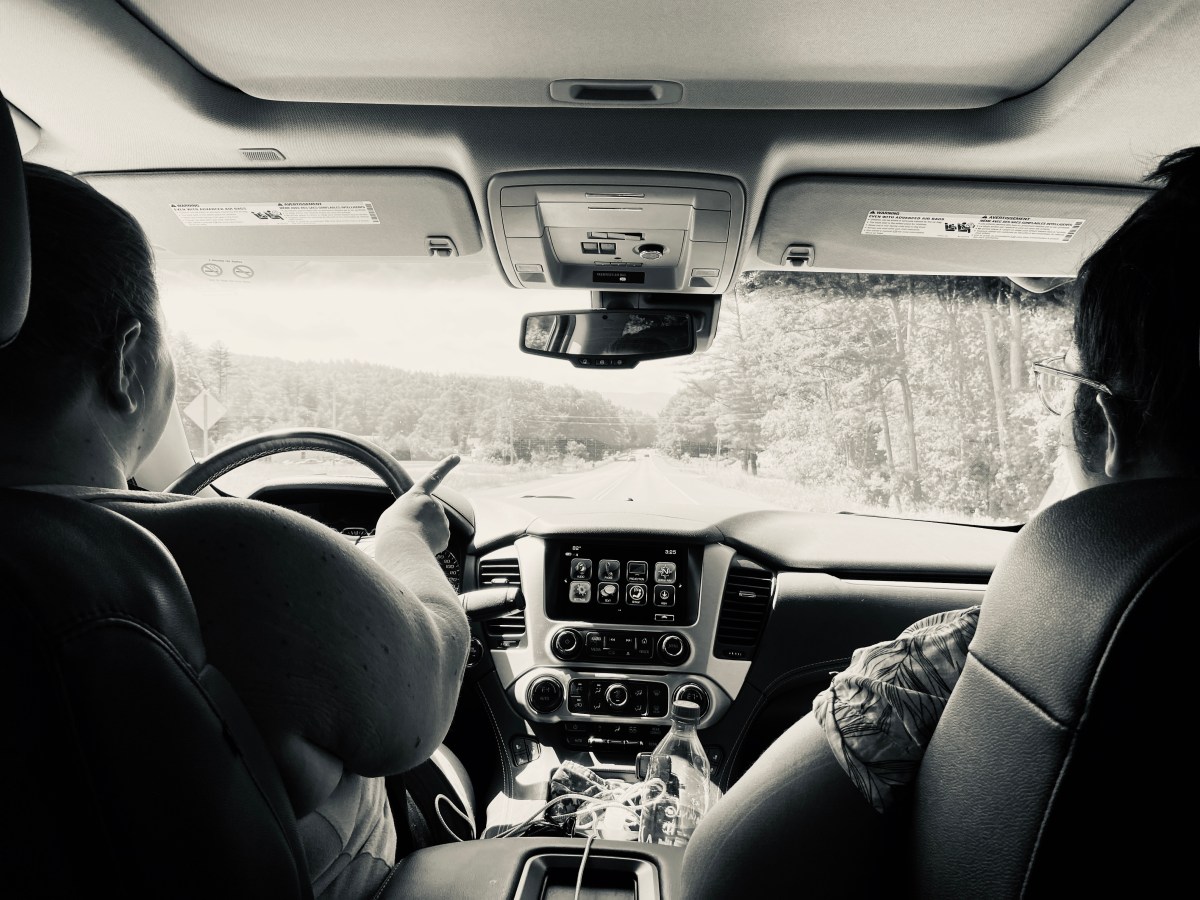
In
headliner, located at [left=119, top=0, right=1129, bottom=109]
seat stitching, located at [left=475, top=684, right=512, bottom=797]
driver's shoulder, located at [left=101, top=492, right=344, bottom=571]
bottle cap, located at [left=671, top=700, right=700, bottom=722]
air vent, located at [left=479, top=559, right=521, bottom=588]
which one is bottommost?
seat stitching, located at [left=475, top=684, right=512, bottom=797]

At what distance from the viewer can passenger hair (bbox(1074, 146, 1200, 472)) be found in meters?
1.00

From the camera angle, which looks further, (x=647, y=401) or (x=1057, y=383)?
(x=647, y=401)

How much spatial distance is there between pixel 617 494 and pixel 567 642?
2.33 feet

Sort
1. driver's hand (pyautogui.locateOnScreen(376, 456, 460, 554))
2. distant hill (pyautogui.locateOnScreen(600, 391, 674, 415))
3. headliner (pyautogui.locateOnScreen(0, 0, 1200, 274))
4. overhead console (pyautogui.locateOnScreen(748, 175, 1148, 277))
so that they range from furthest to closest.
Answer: distant hill (pyautogui.locateOnScreen(600, 391, 674, 415)), overhead console (pyautogui.locateOnScreen(748, 175, 1148, 277)), headliner (pyautogui.locateOnScreen(0, 0, 1200, 274)), driver's hand (pyautogui.locateOnScreen(376, 456, 460, 554))

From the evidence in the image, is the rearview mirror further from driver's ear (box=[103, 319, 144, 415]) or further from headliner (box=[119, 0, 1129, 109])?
driver's ear (box=[103, 319, 144, 415])

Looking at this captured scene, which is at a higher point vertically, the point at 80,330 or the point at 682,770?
the point at 80,330

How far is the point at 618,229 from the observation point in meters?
2.63

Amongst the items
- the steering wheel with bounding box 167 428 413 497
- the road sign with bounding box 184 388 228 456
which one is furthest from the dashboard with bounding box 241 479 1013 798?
the steering wheel with bounding box 167 428 413 497

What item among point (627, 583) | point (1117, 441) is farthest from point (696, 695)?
point (1117, 441)

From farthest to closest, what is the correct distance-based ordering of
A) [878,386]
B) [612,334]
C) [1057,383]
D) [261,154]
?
1. [878,386]
2. [612,334]
3. [261,154]
4. [1057,383]

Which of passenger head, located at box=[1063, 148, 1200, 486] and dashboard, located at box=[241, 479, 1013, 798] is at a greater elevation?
passenger head, located at box=[1063, 148, 1200, 486]

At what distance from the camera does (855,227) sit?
2730mm

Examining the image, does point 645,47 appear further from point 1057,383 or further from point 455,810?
point 455,810

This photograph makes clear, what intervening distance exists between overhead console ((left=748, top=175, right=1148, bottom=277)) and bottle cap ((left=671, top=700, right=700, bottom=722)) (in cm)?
181
